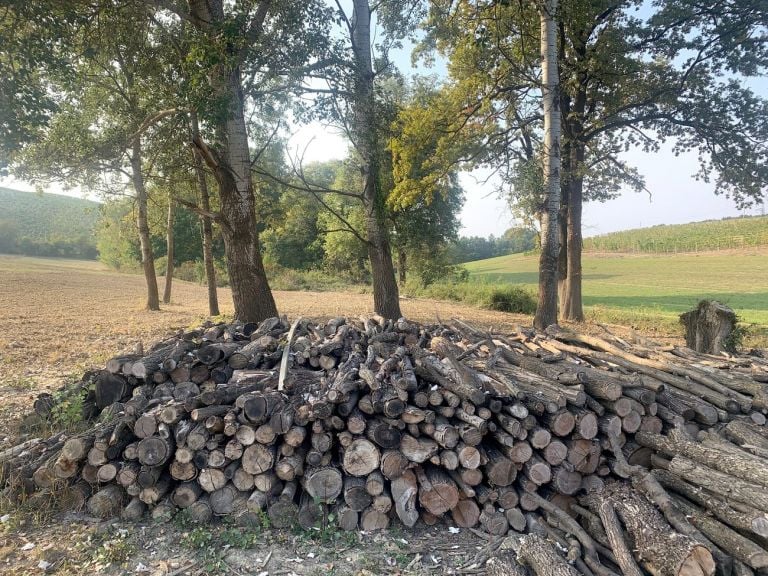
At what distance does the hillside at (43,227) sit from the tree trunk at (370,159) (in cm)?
7332

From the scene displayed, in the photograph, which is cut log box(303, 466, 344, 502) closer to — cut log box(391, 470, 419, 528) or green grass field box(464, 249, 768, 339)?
cut log box(391, 470, 419, 528)

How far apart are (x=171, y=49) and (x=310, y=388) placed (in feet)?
28.5

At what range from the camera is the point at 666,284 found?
3909 cm

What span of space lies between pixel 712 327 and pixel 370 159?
8.32 meters

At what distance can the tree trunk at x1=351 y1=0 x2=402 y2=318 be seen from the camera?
10.7 metres

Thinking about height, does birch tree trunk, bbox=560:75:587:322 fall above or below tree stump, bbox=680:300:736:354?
above

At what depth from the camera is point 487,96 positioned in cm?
1399

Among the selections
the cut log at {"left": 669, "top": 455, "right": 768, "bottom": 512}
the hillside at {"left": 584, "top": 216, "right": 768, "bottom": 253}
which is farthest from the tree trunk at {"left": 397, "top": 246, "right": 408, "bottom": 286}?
the hillside at {"left": 584, "top": 216, "right": 768, "bottom": 253}

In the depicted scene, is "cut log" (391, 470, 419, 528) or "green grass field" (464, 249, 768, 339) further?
"green grass field" (464, 249, 768, 339)

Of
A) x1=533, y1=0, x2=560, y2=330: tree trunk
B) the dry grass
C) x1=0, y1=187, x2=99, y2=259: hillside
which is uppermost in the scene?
x1=0, y1=187, x2=99, y2=259: hillside

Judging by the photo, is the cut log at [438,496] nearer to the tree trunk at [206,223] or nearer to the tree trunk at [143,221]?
the tree trunk at [206,223]

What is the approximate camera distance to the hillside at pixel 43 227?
7575cm

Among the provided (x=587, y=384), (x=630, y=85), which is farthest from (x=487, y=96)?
(x=587, y=384)

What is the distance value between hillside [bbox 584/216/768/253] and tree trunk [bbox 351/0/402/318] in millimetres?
61024
